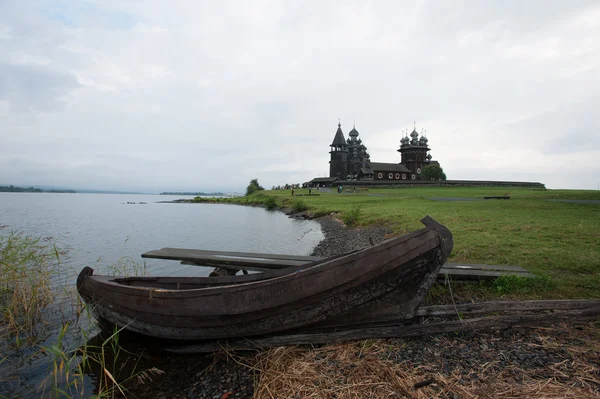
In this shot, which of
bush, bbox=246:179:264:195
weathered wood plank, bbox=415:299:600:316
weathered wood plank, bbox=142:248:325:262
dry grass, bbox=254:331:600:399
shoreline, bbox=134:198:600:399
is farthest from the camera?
bush, bbox=246:179:264:195

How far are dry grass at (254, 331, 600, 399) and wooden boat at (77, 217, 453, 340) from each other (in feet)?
1.65

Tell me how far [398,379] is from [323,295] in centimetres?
129

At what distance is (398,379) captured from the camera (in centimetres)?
342

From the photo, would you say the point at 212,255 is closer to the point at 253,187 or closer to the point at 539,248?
the point at 539,248

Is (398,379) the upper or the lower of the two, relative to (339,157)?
lower

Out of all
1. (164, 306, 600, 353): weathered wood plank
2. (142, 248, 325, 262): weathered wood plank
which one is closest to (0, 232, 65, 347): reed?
(142, 248, 325, 262): weathered wood plank

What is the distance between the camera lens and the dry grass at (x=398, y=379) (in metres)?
3.15

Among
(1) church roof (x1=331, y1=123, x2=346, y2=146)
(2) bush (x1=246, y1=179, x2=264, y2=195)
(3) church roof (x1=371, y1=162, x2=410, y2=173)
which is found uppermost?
(1) church roof (x1=331, y1=123, x2=346, y2=146)

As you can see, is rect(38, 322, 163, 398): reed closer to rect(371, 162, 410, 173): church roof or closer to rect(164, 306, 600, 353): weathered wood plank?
rect(164, 306, 600, 353): weathered wood plank

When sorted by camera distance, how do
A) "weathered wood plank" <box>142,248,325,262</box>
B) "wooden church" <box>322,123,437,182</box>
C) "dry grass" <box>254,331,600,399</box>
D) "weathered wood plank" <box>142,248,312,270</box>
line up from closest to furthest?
"dry grass" <box>254,331,600,399</box> → "weathered wood plank" <box>142,248,312,270</box> → "weathered wood plank" <box>142,248,325,262</box> → "wooden church" <box>322,123,437,182</box>

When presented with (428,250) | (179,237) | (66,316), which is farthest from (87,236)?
(428,250)

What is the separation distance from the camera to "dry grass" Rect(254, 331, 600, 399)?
3.15 meters

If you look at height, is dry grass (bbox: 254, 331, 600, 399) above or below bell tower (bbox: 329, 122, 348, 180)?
below

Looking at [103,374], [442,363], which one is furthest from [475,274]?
[103,374]
